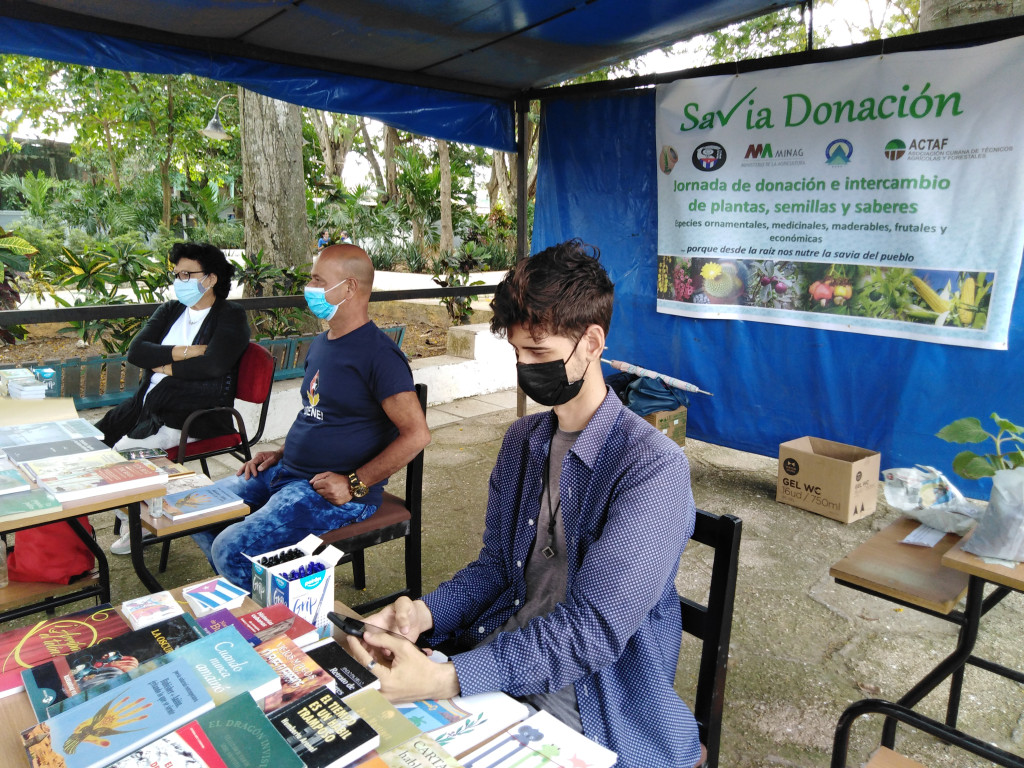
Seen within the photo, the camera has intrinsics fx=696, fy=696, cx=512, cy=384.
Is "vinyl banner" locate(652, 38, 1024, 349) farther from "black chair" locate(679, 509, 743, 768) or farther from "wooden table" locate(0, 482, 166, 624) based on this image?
"wooden table" locate(0, 482, 166, 624)

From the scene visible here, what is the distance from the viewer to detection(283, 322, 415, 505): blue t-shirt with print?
2.54 metres

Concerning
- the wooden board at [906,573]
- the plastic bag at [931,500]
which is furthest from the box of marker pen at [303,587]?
the plastic bag at [931,500]

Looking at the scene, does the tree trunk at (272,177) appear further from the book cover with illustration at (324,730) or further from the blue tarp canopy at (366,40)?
the book cover with illustration at (324,730)

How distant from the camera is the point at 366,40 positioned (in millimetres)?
3688

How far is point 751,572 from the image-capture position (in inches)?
132

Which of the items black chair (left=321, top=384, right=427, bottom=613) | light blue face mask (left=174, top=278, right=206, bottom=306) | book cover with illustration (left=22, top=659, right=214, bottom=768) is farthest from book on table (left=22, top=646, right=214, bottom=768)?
light blue face mask (left=174, top=278, right=206, bottom=306)

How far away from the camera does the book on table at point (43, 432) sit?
91.0 inches

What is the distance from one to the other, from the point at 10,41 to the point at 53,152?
26.7 m

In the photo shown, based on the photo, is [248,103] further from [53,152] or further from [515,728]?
[53,152]

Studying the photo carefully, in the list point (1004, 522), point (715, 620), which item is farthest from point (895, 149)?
point (715, 620)

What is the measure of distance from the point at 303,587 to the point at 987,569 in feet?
5.16

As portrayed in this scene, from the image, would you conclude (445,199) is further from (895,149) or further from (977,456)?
(977,456)

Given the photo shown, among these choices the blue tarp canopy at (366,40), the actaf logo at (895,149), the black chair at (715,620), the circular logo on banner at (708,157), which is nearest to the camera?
the black chair at (715,620)

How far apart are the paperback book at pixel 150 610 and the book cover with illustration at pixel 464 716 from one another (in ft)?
1.56
